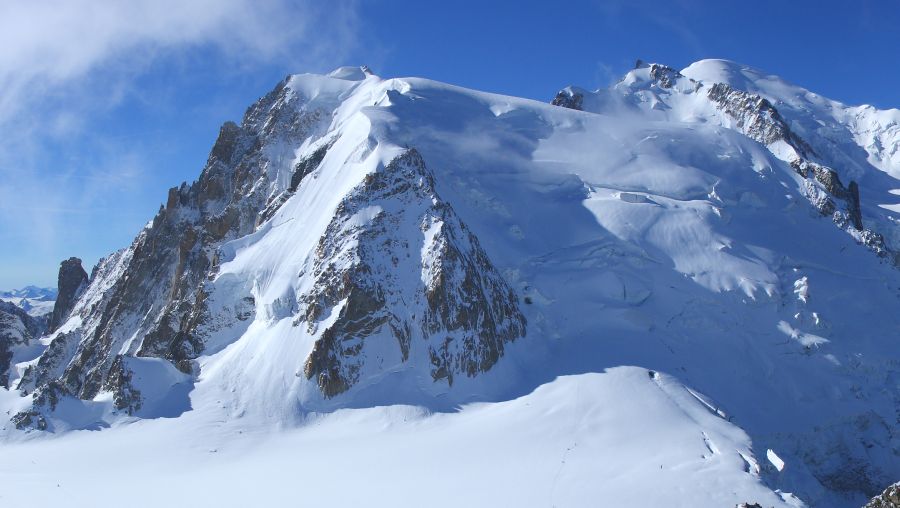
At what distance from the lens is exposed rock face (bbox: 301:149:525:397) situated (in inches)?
1809

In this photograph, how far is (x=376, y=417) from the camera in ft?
142

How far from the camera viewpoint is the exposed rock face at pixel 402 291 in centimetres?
4594

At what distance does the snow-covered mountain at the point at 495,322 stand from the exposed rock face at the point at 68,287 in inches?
1320

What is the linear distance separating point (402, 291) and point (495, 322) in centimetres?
686

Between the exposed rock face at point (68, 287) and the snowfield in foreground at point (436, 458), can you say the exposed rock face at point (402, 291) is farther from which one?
the exposed rock face at point (68, 287)

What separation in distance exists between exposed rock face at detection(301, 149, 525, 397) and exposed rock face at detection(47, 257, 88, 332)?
75.7 m

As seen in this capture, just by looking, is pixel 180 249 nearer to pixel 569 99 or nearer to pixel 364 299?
pixel 364 299

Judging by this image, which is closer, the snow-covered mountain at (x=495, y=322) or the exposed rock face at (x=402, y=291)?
the snow-covered mountain at (x=495, y=322)

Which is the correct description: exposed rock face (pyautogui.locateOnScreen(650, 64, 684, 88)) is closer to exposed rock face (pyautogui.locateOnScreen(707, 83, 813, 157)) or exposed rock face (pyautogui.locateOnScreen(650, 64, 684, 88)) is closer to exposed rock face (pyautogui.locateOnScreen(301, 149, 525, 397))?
exposed rock face (pyautogui.locateOnScreen(707, 83, 813, 157))

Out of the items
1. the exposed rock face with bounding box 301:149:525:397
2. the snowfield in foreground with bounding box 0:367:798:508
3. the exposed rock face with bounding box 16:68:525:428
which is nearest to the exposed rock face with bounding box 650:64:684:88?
the exposed rock face with bounding box 16:68:525:428

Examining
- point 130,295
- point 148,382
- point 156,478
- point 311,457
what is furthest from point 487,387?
point 130,295

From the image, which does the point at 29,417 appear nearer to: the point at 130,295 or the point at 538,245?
the point at 130,295

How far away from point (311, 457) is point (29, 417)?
72.0ft

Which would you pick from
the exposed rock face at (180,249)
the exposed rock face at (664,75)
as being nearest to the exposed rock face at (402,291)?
the exposed rock face at (180,249)
